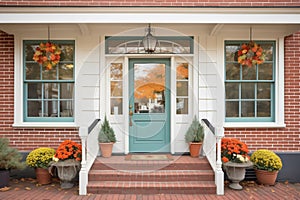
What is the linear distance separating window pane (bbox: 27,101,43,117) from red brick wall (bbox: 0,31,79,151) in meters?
0.31

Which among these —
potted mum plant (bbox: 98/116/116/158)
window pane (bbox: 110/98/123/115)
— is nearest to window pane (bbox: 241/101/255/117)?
window pane (bbox: 110/98/123/115)

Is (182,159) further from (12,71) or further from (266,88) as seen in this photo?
(12,71)

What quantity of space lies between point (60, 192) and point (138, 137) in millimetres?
1914

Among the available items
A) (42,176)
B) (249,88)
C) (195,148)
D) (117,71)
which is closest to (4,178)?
(42,176)

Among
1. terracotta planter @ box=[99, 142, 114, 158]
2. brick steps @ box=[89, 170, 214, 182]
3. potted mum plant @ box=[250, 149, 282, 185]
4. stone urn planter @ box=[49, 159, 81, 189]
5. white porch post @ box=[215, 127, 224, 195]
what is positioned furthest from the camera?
terracotta planter @ box=[99, 142, 114, 158]

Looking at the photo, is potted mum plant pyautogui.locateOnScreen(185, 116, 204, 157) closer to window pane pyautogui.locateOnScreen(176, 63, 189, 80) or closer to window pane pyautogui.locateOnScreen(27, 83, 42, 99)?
window pane pyautogui.locateOnScreen(176, 63, 189, 80)

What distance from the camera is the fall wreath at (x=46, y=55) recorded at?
5.04 m

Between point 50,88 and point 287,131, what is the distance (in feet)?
16.5

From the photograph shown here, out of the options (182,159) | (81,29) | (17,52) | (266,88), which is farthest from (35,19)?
(266,88)

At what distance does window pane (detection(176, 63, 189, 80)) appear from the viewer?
554 centimetres

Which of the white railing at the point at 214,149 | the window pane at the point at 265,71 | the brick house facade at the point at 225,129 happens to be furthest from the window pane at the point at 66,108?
the window pane at the point at 265,71

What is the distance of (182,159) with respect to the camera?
509cm

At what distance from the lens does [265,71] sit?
5.40m

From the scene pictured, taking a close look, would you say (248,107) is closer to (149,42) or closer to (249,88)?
(249,88)
